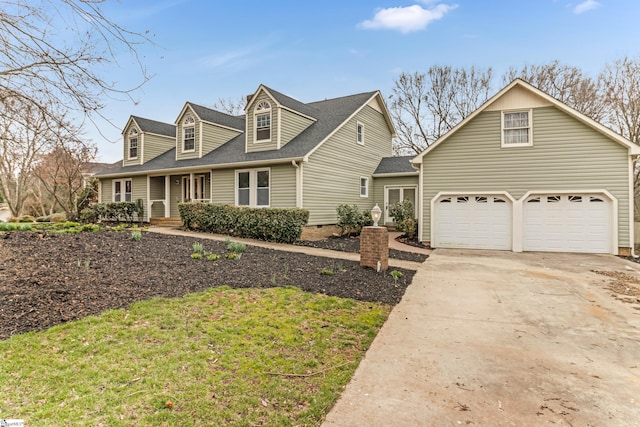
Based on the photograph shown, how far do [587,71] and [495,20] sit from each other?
14.2 metres

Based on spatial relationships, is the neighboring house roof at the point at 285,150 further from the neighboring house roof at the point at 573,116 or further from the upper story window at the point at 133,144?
the neighboring house roof at the point at 573,116

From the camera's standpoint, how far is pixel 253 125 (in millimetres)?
15453

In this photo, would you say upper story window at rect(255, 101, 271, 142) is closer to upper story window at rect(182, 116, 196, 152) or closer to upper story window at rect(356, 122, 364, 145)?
upper story window at rect(182, 116, 196, 152)

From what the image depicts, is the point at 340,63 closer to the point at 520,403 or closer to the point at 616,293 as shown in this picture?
the point at 616,293

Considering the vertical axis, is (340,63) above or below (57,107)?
above

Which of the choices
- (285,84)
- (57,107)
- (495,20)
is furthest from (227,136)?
(57,107)

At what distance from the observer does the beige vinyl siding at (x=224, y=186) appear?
50.0 feet

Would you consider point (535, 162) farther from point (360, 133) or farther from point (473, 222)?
point (360, 133)

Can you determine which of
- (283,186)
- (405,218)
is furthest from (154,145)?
(405,218)

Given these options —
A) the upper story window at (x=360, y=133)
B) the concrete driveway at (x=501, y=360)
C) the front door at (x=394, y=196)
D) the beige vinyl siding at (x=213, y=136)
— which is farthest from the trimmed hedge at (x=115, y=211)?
the concrete driveway at (x=501, y=360)

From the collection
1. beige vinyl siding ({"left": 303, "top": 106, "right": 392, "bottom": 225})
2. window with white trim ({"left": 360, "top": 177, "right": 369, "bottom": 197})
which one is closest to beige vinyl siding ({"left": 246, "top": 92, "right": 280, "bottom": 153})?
beige vinyl siding ({"left": 303, "top": 106, "right": 392, "bottom": 225})

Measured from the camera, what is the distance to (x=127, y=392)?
9.01ft

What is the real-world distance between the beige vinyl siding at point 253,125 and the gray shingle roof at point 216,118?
3293mm

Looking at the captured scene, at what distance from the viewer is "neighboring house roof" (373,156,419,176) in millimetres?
17469
